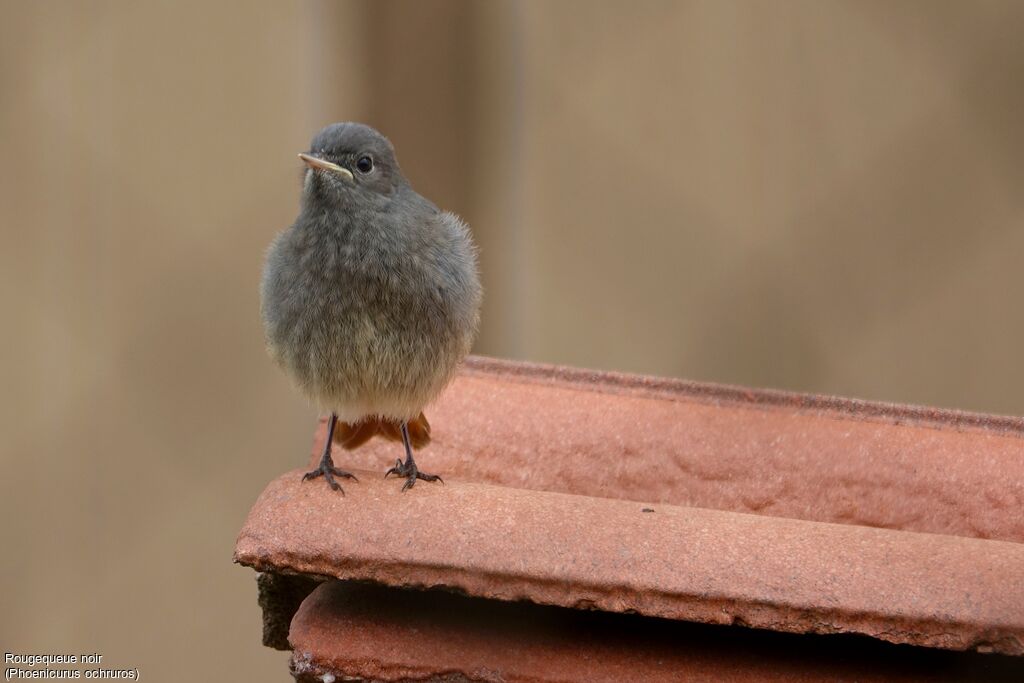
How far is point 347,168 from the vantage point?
267cm

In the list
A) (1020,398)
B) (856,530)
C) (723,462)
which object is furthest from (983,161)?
(856,530)

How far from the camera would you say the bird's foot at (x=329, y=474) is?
2096mm

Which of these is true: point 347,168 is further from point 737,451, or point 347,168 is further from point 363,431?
point 737,451

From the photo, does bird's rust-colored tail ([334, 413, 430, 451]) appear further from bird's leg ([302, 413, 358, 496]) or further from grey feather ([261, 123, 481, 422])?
bird's leg ([302, 413, 358, 496])

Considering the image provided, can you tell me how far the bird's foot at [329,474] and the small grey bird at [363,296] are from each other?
0.87 ft

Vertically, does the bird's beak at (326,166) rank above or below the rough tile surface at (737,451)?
above

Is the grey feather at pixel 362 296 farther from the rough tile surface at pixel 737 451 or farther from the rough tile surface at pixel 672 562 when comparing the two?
the rough tile surface at pixel 672 562

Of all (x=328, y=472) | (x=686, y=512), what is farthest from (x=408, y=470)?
(x=686, y=512)

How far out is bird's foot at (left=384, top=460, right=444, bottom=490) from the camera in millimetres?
2168

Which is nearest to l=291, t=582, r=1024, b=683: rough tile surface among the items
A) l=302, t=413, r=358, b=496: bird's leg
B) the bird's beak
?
l=302, t=413, r=358, b=496: bird's leg

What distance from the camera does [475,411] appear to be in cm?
269

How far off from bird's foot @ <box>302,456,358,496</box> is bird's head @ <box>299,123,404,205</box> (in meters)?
0.59

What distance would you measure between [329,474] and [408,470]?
0.20m

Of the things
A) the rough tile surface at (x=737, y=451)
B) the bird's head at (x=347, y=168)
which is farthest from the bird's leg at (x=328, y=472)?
the bird's head at (x=347, y=168)
